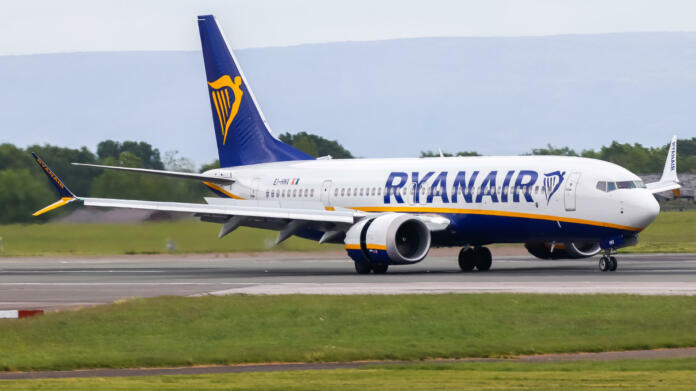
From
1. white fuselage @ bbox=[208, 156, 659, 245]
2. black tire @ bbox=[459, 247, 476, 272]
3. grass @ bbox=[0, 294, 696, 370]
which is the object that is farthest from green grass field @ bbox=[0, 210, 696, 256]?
grass @ bbox=[0, 294, 696, 370]

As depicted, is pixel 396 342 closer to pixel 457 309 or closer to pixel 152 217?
pixel 457 309

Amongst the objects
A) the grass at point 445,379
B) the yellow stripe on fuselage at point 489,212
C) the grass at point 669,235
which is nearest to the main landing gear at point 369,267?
the yellow stripe on fuselage at point 489,212

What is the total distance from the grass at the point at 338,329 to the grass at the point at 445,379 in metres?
1.77

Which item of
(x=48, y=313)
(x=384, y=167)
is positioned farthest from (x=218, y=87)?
(x=48, y=313)

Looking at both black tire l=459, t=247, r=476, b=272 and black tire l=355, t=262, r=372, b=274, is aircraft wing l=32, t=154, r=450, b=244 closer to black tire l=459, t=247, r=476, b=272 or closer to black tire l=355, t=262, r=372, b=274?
black tire l=355, t=262, r=372, b=274

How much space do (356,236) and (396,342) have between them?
63.4 ft

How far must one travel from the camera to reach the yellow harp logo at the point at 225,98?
50.6 metres

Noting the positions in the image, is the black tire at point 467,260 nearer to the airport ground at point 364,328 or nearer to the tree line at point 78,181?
the airport ground at point 364,328

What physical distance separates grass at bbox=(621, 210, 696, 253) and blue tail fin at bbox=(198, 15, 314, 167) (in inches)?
675

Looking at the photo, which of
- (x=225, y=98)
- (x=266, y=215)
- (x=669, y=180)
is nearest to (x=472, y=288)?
(x=266, y=215)

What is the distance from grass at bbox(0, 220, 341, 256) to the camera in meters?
53.0

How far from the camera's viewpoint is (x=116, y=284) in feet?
119

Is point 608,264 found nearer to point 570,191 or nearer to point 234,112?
point 570,191

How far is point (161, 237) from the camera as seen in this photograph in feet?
176
